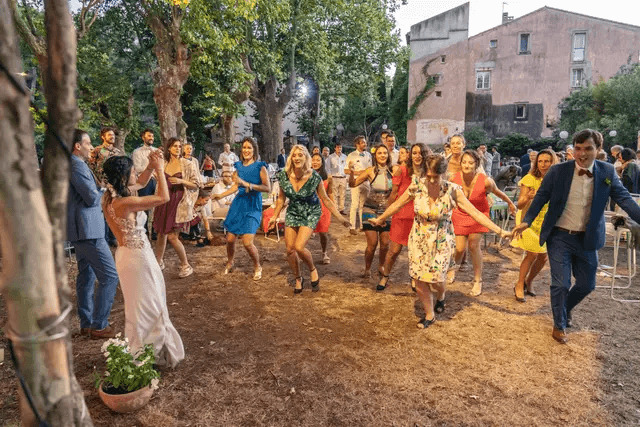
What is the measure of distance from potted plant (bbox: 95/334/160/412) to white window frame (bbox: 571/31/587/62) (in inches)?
1278

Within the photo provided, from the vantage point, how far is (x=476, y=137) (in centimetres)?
2809

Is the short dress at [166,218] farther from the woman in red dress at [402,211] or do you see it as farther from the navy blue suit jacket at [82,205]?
the woman in red dress at [402,211]

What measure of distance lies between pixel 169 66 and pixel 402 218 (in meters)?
9.85

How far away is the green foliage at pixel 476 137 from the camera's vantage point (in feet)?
91.8

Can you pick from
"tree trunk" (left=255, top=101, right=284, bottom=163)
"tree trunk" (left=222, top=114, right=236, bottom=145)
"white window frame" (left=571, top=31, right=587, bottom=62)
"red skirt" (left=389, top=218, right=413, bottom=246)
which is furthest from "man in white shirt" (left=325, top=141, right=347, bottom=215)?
"white window frame" (left=571, top=31, right=587, bottom=62)

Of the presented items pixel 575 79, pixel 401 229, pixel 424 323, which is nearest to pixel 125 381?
pixel 424 323

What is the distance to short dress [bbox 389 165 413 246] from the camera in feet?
17.4

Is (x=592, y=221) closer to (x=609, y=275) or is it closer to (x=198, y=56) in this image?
(x=609, y=275)

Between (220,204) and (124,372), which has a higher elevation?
(220,204)

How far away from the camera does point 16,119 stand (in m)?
1.10

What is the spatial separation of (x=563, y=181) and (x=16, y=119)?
435cm

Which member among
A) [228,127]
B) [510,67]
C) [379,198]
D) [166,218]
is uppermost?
[510,67]

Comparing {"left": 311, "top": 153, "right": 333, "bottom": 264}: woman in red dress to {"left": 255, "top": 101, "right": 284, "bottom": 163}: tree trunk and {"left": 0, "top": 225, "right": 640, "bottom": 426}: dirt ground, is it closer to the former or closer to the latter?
{"left": 0, "top": 225, "right": 640, "bottom": 426}: dirt ground

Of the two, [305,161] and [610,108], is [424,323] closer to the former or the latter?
[305,161]
